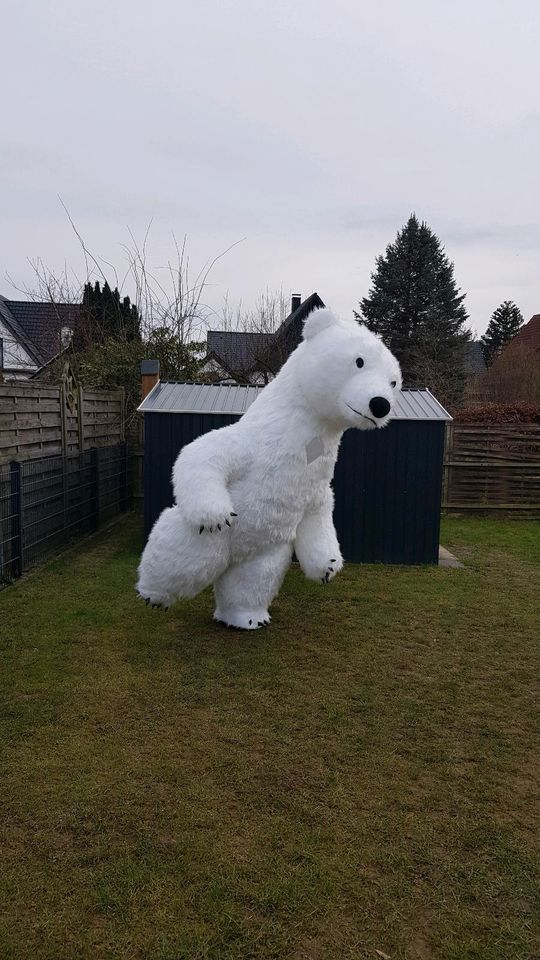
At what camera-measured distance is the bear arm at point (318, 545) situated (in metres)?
5.18

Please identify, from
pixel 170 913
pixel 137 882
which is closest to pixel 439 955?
pixel 170 913

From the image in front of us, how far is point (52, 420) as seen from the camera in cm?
831

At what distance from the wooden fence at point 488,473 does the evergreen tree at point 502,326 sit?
30687 mm

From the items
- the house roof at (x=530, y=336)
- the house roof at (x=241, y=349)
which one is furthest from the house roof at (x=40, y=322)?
the house roof at (x=530, y=336)

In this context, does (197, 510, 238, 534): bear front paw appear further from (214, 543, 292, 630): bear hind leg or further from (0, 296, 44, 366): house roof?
(0, 296, 44, 366): house roof

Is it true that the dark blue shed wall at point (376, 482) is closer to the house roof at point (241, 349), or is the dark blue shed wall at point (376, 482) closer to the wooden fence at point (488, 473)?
the wooden fence at point (488, 473)

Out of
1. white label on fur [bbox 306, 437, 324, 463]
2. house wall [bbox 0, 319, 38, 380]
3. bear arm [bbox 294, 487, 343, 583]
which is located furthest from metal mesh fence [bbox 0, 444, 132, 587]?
house wall [bbox 0, 319, 38, 380]

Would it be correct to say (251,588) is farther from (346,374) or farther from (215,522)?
(346,374)

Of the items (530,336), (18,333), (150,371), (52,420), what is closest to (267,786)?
(52,420)

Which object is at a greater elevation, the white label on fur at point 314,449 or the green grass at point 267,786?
the white label on fur at point 314,449

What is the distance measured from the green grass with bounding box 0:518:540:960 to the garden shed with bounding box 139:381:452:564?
7.04ft

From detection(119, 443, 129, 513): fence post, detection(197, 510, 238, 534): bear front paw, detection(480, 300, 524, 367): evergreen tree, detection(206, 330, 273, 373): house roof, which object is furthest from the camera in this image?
detection(480, 300, 524, 367): evergreen tree

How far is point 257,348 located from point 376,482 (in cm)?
981

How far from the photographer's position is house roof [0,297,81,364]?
56.0ft
